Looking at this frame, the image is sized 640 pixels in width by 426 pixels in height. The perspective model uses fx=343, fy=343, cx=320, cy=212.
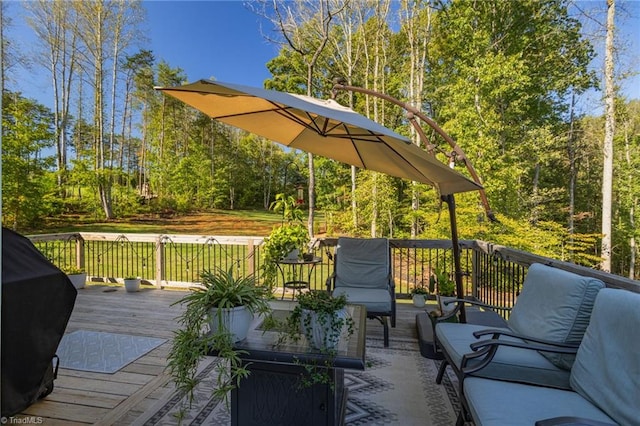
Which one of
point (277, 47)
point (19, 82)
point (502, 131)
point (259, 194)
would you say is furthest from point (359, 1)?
point (259, 194)

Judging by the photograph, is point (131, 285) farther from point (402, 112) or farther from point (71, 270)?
point (402, 112)

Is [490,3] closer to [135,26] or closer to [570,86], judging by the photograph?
[570,86]

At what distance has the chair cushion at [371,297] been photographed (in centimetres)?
343

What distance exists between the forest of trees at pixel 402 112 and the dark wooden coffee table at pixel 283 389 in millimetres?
6587

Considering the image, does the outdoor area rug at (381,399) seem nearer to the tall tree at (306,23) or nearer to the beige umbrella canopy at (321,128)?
the beige umbrella canopy at (321,128)

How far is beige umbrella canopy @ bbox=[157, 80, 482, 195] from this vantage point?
1861 mm

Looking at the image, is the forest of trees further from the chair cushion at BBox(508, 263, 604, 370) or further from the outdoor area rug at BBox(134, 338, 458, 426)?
the chair cushion at BBox(508, 263, 604, 370)

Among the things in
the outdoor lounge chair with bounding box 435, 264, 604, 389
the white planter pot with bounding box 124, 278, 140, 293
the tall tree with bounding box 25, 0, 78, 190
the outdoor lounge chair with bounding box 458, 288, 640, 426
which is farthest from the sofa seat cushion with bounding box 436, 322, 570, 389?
the tall tree with bounding box 25, 0, 78, 190

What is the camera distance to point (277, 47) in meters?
9.35

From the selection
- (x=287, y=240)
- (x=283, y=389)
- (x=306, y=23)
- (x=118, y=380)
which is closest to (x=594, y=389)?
(x=283, y=389)

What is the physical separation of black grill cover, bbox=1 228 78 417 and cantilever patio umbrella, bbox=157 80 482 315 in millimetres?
1319

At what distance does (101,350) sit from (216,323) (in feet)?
7.32

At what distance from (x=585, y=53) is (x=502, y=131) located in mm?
3266

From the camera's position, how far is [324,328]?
178cm
